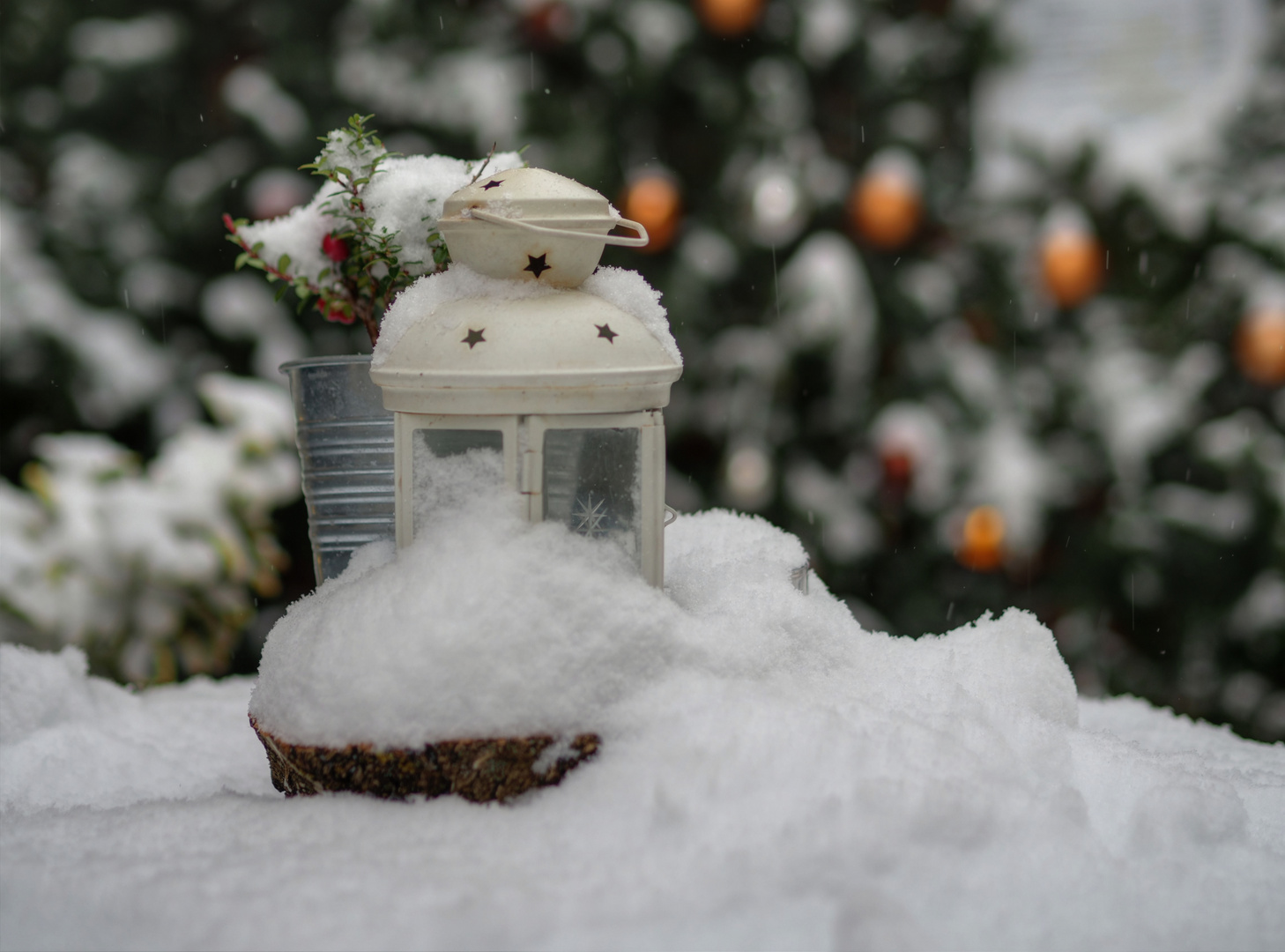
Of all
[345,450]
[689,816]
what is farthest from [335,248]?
[689,816]

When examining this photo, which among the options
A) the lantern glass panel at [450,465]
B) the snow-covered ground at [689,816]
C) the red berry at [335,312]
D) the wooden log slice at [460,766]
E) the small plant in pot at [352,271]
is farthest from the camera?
the red berry at [335,312]

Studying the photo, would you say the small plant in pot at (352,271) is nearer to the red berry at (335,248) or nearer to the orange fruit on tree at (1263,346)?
the red berry at (335,248)

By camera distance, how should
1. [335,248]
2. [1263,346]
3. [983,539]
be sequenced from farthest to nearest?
[983,539] < [1263,346] < [335,248]

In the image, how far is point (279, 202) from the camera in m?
2.22

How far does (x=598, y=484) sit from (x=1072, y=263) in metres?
1.45

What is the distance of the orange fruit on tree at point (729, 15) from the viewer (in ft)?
7.28

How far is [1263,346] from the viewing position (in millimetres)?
2139

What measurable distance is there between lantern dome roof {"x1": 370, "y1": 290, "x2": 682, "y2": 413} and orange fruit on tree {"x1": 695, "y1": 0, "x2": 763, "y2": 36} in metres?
1.31

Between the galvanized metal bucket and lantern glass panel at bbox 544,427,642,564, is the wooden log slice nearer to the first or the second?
lantern glass panel at bbox 544,427,642,564

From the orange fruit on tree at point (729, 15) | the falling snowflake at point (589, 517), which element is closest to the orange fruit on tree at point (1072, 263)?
the orange fruit on tree at point (729, 15)

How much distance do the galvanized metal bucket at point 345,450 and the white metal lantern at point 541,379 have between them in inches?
8.1

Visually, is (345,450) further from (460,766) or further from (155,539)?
(155,539)

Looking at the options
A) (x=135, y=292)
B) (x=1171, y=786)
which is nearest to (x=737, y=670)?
(x=1171, y=786)

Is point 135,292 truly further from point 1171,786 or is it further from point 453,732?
point 1171,786
